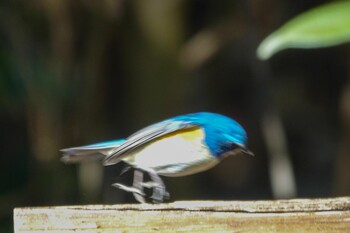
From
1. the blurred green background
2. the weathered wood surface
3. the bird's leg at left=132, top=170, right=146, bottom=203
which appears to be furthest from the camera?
the blurred green background

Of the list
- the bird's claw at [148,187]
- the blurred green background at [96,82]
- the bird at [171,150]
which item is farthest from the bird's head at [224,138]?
the blurred green background at [96,82]

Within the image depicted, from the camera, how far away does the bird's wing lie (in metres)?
1.90

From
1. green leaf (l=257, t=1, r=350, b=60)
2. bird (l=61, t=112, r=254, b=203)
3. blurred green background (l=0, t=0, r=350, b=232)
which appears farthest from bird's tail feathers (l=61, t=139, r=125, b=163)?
blurred green background (l=0, t=0, r=350, b=232)

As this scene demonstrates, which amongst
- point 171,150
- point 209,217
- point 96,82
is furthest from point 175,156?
point 96,82

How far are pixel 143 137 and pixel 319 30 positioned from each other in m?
0.42

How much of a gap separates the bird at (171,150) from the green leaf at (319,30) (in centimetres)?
23

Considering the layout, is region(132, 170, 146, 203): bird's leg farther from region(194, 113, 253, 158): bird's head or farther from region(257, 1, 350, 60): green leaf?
region(257, 1, 350, 60): green leaf

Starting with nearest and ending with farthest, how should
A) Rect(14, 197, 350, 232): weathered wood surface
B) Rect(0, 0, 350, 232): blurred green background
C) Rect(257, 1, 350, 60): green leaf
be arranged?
Rect(257, 1, 350, 60): green leaf
Rect(14, 197, 350, 232): weathered wood surface
Rect(0, 0, 350, 232): blurred green background

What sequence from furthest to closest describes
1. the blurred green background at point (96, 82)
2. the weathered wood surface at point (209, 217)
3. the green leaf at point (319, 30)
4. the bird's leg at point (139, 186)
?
1. the blurred green background at point (96, 82)
2. the bird's leg at point (139, 186)
3. the weathered wood surface at point (209, 217)
4. the green leaf at point (319, 30)

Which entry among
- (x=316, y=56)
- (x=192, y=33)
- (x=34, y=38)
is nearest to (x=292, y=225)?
(x=34, y=38)

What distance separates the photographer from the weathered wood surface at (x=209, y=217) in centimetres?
175

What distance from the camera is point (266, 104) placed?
16.7ft

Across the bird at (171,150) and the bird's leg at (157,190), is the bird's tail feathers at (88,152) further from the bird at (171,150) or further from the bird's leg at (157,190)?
the bird's leg at (157,190)

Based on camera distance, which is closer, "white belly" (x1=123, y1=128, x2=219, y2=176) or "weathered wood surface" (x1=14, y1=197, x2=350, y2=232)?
"weathered wood surface" (x1=14, y1=197, x2=350, y2=232)
